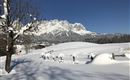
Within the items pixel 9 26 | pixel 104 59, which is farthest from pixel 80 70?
pixel 9 26

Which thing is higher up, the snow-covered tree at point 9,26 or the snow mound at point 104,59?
the snow-covered tree at point 9,26

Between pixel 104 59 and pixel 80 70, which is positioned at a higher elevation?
pixel 104 59

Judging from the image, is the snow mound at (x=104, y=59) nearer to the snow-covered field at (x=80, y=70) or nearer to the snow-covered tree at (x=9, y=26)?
the snow-covered field at (x=80, y=70)

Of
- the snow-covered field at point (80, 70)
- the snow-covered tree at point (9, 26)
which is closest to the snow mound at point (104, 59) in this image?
the snow-covered field at point (80, 70)

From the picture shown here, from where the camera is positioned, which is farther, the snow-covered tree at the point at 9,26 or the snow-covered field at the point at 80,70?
the snow-covered tree at the point at 9,26

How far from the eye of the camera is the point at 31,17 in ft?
73.4

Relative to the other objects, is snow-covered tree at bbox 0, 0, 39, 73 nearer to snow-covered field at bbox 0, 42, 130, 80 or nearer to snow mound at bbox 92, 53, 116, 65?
snow-covered field at bbox 0, 42, 130, 80

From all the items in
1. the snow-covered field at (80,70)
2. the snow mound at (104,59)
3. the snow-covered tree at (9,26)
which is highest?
the snow-covered tree at (9,26)

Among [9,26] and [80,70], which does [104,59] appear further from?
[9,26]

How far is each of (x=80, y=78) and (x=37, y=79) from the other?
256 cm

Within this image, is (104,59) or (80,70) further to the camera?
(104,59)

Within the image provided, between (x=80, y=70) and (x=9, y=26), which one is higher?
(x=9, y=26)

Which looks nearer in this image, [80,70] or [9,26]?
[80,70]

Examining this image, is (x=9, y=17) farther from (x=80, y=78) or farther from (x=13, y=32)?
(x=80, y=78)
